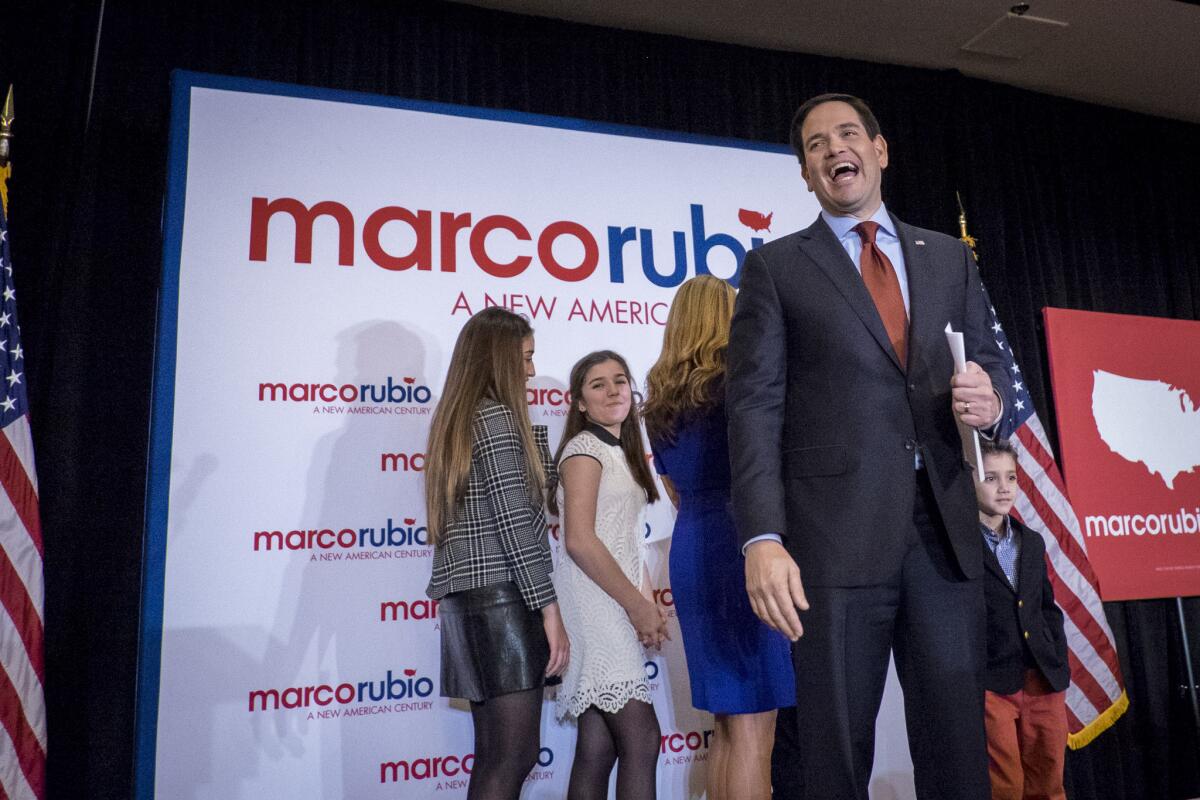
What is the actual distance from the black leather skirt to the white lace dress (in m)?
0.19

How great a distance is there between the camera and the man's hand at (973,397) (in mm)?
1263

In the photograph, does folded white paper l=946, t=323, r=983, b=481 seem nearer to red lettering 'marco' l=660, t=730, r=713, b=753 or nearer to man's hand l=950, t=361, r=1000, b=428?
man's hand l=950, t=361, r=1000, b=428

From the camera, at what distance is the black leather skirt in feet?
7.04

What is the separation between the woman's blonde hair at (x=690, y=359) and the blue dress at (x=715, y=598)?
1.9 inches

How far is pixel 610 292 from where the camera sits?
146 inches

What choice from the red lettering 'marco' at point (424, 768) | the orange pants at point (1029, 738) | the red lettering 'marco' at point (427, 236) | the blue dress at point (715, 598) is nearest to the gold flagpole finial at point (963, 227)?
the red lettering 'marco' at point (427, 236)

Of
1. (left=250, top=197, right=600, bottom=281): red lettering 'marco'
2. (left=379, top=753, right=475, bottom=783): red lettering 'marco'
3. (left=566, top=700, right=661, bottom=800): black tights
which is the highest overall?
(left=250, top=197, right=600, bottom=281): red lettering 'marco'

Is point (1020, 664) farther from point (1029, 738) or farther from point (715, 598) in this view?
point (715, 598)

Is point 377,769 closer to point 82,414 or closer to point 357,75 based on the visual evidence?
point 82,414

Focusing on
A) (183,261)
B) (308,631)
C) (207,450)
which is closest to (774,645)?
(308,631)

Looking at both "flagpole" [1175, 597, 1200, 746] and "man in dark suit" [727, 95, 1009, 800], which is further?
"flagpole" [1175, 597, 1200, 746]

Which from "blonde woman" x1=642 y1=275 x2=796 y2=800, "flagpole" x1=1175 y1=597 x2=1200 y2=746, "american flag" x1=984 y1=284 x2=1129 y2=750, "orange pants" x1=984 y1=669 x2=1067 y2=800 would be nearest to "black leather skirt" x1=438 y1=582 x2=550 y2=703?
"blonde woman" x1=642 y1=275 x2=796 y2=800

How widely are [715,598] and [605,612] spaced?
0.38 meters

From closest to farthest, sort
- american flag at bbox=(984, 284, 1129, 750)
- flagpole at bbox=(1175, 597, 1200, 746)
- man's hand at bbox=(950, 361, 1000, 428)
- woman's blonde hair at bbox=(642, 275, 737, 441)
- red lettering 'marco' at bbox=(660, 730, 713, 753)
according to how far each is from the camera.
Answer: man's hand at bbox=(950, 361, 1000, 428) < woman's blonde hair at bbox=(642, 275, 737, 441) < red lettering 'marco' at bbox=(660, 730, 713, 753) < american flag at bbox=(984, 284, 1129, 750) < flagpole at bbox=(1175, 597, 1200, 746)
